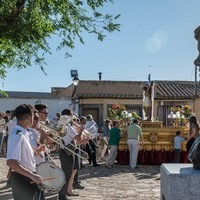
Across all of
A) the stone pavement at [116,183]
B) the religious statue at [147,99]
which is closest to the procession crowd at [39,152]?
the stone pavement at [116,183]

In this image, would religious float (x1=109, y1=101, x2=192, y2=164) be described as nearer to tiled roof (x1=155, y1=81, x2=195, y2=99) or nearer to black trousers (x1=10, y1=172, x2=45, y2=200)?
black trousers (x1=10, y1=172, x2=45, y2=200)

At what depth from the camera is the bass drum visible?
519cm

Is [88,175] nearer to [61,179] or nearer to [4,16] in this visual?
[4,16]

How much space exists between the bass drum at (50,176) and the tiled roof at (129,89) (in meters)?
30.3

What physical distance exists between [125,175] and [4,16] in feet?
18.1

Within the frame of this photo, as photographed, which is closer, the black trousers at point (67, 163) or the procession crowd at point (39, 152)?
the procession crowd at point (39, 152)

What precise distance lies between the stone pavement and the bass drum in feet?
12.2

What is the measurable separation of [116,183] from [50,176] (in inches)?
250

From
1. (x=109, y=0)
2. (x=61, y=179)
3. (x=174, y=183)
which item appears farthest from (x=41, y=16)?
(x=174, y=183)

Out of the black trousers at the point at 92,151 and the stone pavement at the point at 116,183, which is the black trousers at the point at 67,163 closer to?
the stone pavement at the point at 116,183

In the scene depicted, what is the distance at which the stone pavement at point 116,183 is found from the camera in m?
9.50

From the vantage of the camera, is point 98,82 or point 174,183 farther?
point 98,82

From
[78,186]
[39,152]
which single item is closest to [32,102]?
[78,186]

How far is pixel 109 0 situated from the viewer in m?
13.0
